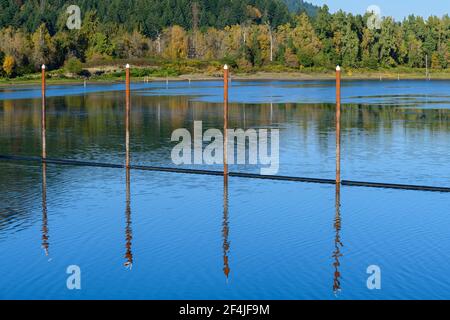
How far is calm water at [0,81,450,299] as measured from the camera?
21094 millimetres

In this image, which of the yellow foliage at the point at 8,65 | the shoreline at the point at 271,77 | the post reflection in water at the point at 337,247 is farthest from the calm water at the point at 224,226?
the yellow foliage at the point at 8,65

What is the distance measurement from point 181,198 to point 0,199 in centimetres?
596

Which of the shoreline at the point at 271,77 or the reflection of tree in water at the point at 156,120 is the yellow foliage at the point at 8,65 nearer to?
the shoreline at the point at 271,77

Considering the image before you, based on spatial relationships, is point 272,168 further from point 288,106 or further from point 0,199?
point 288,106

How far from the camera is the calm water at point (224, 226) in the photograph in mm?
21094

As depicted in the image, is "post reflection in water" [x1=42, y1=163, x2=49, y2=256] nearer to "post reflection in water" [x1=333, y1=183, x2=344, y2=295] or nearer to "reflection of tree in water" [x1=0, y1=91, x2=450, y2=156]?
"post reflection in water" [x1=333, y1=183, x2=344, y2=295]

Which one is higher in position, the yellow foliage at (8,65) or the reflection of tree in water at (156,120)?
the yellow foliage at (8,65)

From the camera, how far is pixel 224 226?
1065 inches

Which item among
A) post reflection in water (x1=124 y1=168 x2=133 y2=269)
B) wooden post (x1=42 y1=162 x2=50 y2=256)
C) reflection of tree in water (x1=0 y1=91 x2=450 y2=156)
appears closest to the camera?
post reflection in water (x1=124 y1=168 x2=133 y2=269)

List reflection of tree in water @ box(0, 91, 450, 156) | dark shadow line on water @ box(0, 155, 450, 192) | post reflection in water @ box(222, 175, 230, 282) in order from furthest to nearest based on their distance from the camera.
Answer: reflection of tree in water @ box(0, 91, 450, 156) → dark shadow line on water @ box(0, 155, 450, 192) → post reflection in water @ box(222, 175, 230, 282)

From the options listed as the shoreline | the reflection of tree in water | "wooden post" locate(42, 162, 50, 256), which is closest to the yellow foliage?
the shoreline

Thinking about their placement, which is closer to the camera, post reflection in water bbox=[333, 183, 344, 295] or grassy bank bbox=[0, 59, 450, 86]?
post reflection in water bbox=[333, 183, 344, 295]

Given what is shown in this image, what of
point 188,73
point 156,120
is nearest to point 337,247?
point 156,120
